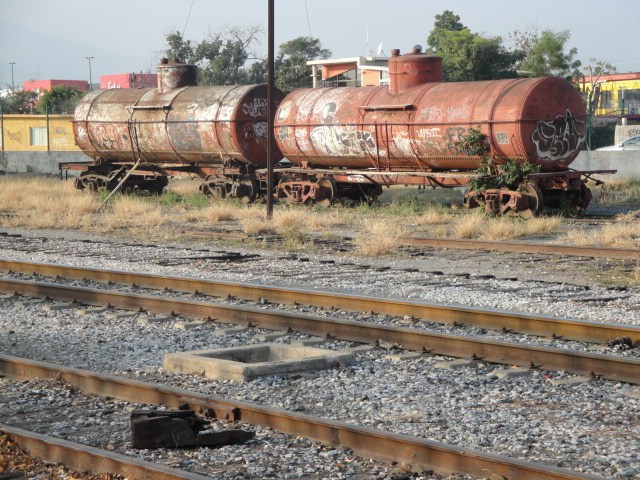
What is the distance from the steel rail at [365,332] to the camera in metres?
7.77

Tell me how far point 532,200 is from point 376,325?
40.7ft

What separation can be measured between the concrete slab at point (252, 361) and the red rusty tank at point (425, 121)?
1313 cm

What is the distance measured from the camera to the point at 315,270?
14328 millimetres

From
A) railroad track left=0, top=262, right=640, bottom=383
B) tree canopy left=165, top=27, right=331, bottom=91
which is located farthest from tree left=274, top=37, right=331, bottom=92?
railroad track left=0, top=262, right=640, bottom=383

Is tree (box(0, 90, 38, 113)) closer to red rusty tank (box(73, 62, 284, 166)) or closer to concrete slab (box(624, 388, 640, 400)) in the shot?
red rusty tank (box(73, 62, 284, 166))

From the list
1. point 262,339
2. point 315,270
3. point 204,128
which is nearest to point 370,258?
point 315,270

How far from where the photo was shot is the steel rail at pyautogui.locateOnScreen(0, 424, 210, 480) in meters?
5.27

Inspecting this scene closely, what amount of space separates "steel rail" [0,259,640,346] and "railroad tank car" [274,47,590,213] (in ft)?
33.6

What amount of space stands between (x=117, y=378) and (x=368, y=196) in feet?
61.0

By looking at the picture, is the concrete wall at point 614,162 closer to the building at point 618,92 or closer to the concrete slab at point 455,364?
the concrete slab at point 455,364

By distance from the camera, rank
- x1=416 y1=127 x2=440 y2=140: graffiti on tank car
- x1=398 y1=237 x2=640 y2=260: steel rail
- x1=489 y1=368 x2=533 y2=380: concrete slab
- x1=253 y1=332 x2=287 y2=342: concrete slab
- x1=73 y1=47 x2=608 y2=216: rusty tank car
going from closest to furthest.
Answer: x1=489 y1=368 x2=533 y2=380: concrete slab
x1=253 y1=332 x2=287 y2=342: concrete slab
x1=398 y1=237 x2=640 y2=260: steel rail
x1=73 y1=47 x2=608 y2=216: rusty tank car
x1=416 y1=127 x2=440 y2=140: graffiti on tank car

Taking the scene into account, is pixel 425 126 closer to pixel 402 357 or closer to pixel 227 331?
pixel 227 331

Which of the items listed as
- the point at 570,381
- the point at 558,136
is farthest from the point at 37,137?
the point at 570,381

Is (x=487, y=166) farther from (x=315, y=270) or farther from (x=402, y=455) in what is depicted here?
(x=402, y=455)
